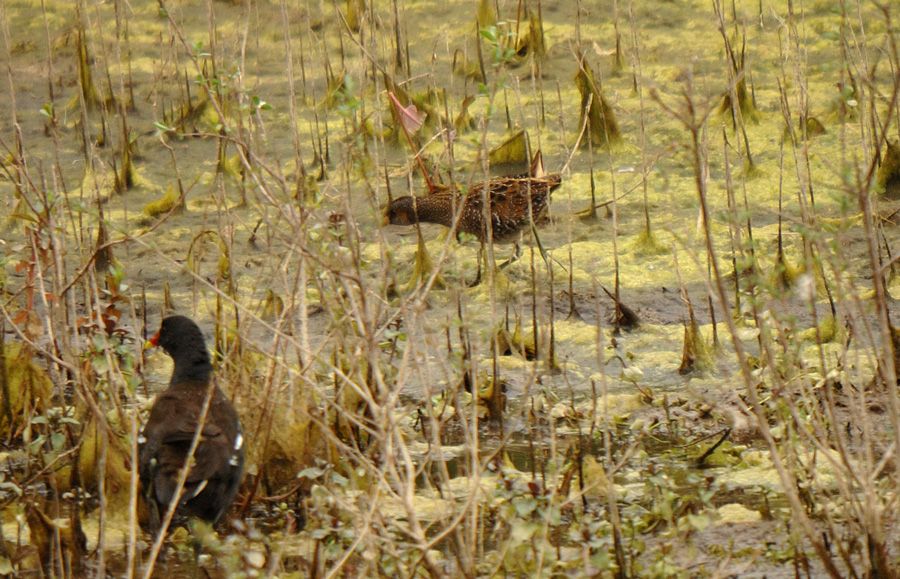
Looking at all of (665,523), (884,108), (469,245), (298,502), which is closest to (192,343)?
(298,502)

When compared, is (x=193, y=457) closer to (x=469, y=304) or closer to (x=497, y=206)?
(x=469, y=304)

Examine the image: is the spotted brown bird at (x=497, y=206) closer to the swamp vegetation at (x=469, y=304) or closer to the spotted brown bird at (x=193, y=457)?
the swamp vegetation at (x=469, y=304)

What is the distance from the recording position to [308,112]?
9477 mm

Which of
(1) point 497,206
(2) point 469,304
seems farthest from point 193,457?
(1) point 497,206

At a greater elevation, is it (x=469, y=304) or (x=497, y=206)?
(x=497, y=206)

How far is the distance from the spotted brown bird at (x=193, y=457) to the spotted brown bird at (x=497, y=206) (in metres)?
2.51

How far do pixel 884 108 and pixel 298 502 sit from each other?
522 cm

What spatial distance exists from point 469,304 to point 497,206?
51 centimetres

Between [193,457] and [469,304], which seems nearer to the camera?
[193,457]

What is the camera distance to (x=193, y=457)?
438cm

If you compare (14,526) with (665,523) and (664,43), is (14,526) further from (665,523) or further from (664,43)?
(664,43)

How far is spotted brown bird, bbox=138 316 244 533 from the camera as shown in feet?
14.4

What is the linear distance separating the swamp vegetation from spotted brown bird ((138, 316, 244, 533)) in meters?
0.13

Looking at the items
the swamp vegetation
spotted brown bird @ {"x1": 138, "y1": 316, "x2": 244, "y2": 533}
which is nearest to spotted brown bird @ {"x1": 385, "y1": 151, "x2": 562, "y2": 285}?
the swamp vegetation
